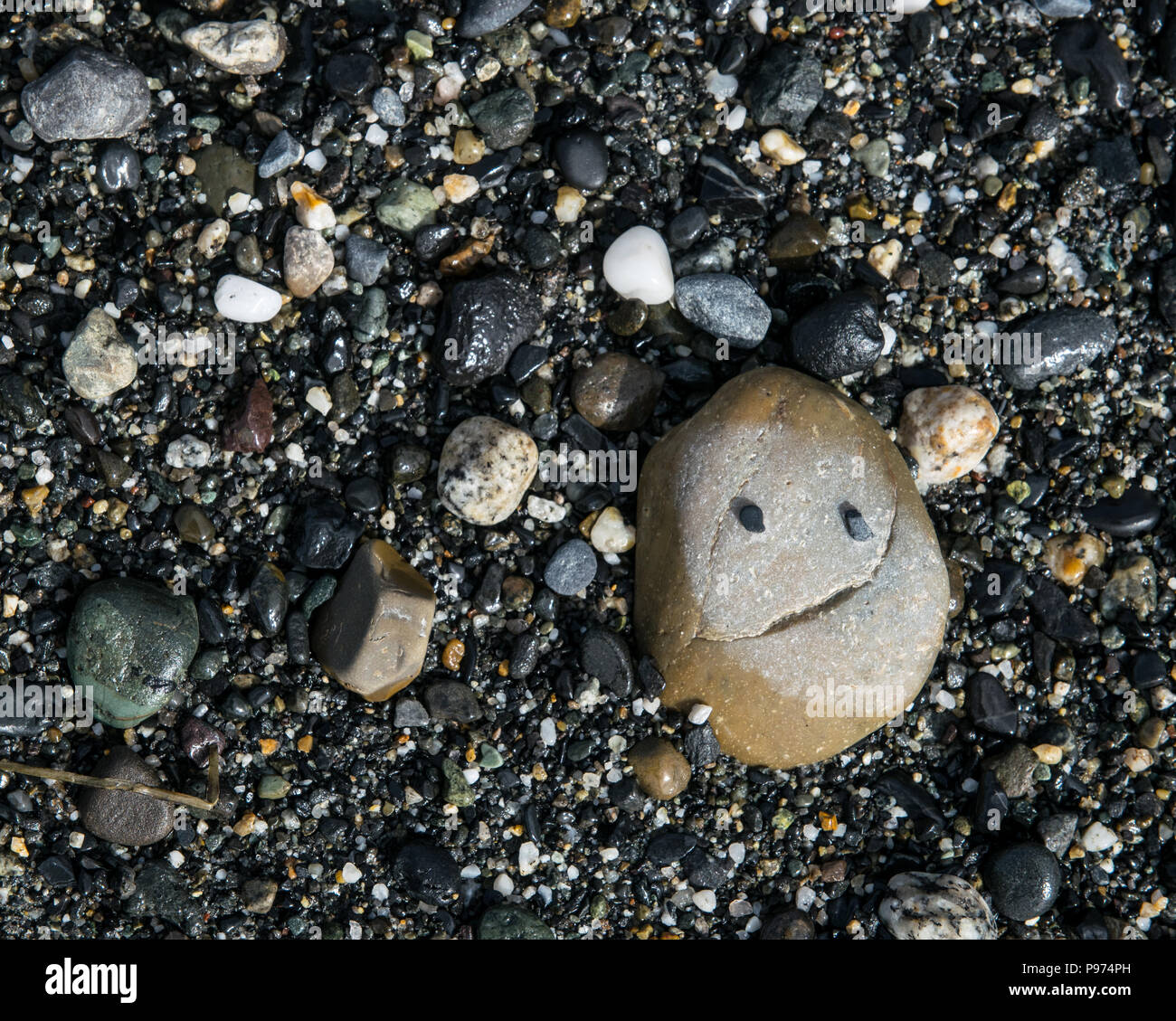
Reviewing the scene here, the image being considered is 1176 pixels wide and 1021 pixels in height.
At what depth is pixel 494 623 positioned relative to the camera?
3596 mm

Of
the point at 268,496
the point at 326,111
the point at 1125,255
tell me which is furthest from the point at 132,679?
the point at 1125,255

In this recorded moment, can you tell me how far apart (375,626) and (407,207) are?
5.46 ft

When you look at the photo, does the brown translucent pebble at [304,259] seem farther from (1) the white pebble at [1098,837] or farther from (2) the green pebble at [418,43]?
(1) the white pebble at [1098,837]

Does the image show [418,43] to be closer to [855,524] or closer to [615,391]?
[615,391]

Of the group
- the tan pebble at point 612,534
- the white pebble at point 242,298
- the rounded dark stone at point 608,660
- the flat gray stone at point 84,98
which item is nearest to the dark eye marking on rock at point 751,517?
the tan pebble at point 612,534

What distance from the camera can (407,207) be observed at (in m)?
3.59

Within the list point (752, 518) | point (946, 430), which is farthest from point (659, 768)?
point (946, 430)

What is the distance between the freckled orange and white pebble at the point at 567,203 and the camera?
143 inches

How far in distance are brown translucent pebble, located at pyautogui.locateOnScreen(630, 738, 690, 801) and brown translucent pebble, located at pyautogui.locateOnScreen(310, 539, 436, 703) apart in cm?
94

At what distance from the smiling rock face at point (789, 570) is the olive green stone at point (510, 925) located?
1.05 meters

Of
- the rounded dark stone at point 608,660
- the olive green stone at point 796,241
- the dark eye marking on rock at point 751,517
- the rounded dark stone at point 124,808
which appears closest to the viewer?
the dark eye marking on rock at point 751,517

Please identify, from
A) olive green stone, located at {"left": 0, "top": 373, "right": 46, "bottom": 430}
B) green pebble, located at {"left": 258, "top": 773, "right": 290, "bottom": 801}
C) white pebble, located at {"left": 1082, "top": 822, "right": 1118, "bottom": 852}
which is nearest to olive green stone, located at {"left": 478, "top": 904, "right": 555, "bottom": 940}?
green pebble, located at {"left": 258, "top": 773, "right": 290, "bottom": 801}

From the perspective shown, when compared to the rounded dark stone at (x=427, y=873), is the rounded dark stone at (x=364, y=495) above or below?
above

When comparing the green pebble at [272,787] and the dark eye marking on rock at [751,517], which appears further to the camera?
the green pebble at [272,787]
